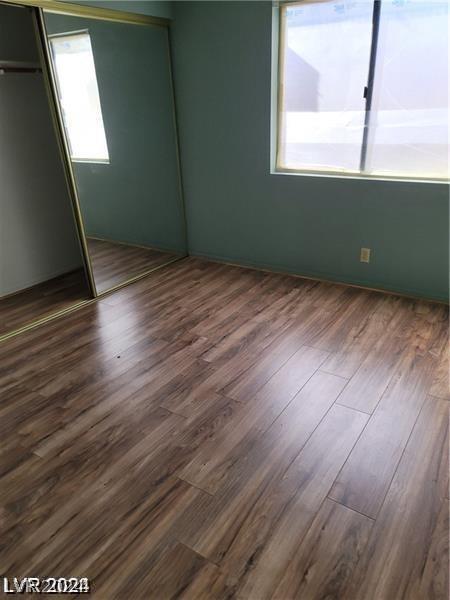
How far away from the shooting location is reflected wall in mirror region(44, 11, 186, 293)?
303cm

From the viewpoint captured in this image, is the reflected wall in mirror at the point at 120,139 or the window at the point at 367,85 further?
the reflected wall in mirror at the point at 120,139

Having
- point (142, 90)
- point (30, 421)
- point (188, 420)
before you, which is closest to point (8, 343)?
point (30, 421)

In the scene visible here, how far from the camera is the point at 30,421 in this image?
2.14 meters

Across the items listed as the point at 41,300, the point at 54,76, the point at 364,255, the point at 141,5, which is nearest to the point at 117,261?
the point at 41,300

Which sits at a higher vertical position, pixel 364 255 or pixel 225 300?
pixel 364 255

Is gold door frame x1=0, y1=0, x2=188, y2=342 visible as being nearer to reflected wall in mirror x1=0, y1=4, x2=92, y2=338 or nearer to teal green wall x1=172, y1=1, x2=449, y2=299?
reflected wall in mirror x1=0, y1=4, x2=92, y2=338

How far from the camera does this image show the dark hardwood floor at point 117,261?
355 cm

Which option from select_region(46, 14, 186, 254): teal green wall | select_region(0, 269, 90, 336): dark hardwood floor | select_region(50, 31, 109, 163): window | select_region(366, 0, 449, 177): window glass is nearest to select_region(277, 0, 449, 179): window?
select_region(366, 0, 449, 177): window glass

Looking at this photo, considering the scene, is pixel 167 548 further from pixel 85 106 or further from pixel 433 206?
pixel 85 106

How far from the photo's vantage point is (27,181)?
11.9 feet

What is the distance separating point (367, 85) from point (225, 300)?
75.4 inches

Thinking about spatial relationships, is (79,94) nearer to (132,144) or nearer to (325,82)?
(132,144)

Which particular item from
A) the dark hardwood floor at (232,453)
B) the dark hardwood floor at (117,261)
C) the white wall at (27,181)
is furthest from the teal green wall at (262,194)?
the white wall at (27,181)

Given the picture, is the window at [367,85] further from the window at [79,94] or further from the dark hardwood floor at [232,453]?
the window at [79,94]
